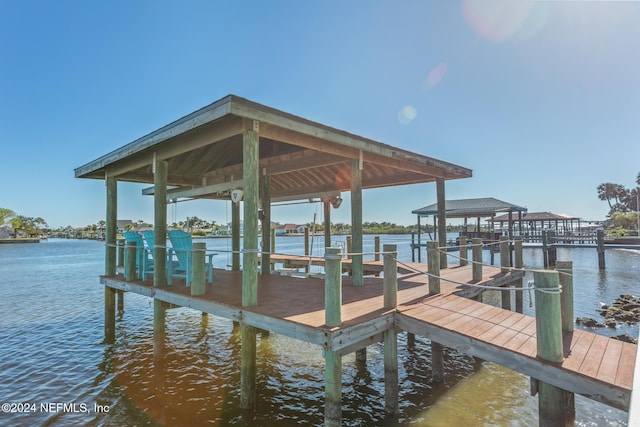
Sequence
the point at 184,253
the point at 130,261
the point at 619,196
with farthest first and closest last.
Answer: the point at 619,196 < the point at 130,261 < the point at 184,253

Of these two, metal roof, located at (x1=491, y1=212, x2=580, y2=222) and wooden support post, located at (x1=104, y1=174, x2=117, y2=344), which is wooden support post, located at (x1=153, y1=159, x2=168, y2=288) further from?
metal roof, located at (x1=491, y1=212, x2=580, y2=222)

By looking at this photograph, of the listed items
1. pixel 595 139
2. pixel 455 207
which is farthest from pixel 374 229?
pixel 595 139

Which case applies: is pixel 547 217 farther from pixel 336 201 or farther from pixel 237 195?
pixel 237 195

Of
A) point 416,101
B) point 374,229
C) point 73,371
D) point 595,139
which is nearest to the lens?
point 73,371

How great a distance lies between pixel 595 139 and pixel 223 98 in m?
19.3

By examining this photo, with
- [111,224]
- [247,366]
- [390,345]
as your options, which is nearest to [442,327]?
[390,345]

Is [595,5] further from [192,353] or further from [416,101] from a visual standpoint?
[192,353]

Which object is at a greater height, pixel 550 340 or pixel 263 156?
pixel 263 156

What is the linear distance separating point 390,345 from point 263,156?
4.89 metres

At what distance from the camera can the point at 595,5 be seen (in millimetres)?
6625

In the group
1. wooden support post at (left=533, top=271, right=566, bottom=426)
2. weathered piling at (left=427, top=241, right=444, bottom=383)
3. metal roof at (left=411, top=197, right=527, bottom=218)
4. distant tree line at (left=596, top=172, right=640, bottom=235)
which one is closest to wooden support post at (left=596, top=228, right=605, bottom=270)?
metal roof at (left=411, top=197, right=527, bottom=218)

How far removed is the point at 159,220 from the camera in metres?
5.97

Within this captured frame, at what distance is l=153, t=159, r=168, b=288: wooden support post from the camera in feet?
19.5

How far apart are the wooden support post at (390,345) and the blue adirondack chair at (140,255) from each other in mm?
5279
